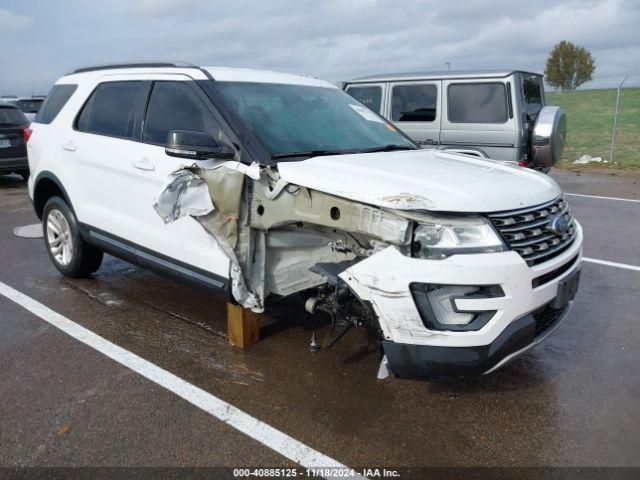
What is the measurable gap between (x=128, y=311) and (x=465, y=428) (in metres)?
2.86

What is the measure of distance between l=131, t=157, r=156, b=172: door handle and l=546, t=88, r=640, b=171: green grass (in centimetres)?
1291

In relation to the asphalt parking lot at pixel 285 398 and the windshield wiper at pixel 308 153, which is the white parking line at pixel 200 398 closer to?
the asphalt parking lot at pixel 285 398

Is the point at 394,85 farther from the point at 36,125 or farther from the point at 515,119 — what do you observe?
the point at 36,125

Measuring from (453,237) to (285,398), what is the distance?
1.40 m

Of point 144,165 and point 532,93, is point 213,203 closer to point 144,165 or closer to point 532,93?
point 144,165

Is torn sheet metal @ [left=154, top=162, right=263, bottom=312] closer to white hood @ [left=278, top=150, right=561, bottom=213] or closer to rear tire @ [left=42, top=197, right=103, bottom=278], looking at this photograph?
white hood @ [left=278, top=150, right=561, bottom=213]

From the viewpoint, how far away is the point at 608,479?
2609 mm

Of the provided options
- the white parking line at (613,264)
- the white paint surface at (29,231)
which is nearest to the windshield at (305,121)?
the white parking line at (613,264)

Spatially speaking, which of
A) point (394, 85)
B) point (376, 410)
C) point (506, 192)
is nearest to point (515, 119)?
point (394, 85)

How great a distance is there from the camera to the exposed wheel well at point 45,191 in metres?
4.96

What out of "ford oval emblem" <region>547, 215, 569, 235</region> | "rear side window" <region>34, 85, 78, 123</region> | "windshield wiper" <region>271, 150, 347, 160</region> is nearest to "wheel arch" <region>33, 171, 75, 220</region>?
"rear side window" <region>34, 85, 78, 123</region>

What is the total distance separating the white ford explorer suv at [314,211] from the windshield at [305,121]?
0.02 m

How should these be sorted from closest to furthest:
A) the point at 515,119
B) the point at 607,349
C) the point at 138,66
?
the point at 607,349, the point at 138,66, the point at 515,119

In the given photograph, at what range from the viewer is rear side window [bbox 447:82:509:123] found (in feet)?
25.6
